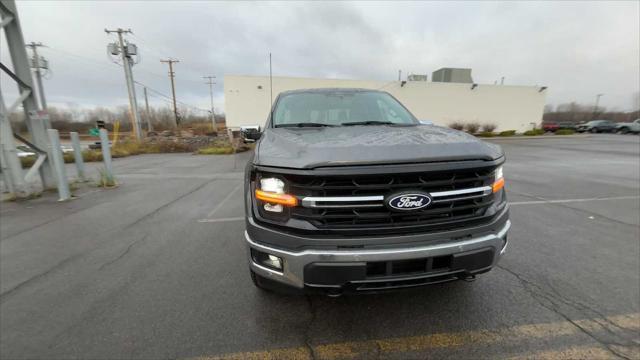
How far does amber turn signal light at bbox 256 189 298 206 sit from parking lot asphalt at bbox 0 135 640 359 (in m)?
1.03

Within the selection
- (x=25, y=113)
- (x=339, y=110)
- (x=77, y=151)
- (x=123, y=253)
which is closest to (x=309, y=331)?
(x=339, y=110)

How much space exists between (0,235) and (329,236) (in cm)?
534

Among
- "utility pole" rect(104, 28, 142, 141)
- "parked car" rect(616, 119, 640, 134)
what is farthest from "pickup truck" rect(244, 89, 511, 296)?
"parked car" rect(616, 119, 640, 134)

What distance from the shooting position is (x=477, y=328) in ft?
6.78

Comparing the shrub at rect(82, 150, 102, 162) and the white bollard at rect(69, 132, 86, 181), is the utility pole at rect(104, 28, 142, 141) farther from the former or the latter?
the white bollard at rect(69, 132, 86, 181)

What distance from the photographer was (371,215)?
1724mm

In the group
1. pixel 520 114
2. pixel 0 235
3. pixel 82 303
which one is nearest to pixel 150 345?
pixel 82 303

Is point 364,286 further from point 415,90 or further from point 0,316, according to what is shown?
point 415,90

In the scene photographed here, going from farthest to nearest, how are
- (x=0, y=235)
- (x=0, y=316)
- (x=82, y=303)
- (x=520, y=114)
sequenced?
(x=520, y=114)
(x=0, y=235)
(x=82, y=303)
(x=0, y=316)

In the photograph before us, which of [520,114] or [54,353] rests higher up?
[520,114]

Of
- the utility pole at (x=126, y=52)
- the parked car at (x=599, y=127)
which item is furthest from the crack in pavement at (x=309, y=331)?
the parked car at (x=599, y=127)

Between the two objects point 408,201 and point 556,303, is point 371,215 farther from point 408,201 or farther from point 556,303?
point 556,303

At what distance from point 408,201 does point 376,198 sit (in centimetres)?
20

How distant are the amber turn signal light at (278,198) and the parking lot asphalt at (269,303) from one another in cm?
103
